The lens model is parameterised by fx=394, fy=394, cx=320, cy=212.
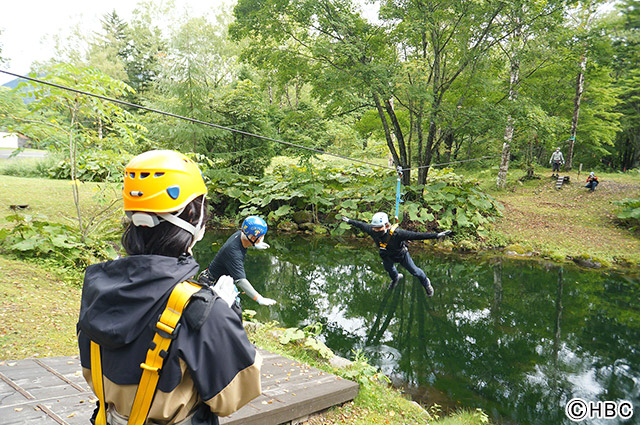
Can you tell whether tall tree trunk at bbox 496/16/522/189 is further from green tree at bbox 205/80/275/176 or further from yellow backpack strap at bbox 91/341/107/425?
yellow backpack strap at bbox 91/341/107/425

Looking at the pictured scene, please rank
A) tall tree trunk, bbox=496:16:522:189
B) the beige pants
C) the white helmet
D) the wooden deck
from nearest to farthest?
the beige pants, the wooden deck, the white helmet, tall tree trunk, bbox=496:16:522:189

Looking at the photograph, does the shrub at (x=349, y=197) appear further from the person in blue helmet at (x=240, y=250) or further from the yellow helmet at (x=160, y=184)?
the yellow helmet at (x=160, y=184)

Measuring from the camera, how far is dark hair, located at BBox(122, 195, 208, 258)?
1.30m

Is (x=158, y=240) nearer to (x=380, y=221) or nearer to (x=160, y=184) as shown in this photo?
(x=160, y=184)

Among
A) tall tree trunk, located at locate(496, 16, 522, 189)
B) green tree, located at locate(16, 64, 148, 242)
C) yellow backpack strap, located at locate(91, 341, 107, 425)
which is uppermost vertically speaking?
tall tree trunk, located at locate(496, 16, 522, 189)

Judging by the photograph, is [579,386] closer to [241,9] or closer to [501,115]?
[501,115]

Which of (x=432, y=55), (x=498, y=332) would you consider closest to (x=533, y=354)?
(x=498, y=332)

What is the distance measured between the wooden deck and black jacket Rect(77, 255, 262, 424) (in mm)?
1530

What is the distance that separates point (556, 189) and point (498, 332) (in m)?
12.5

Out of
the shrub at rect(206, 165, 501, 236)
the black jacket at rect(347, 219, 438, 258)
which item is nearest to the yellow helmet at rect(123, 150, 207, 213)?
the black jacket at rect(347, 219, 438, 258)

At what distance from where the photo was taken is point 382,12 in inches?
455

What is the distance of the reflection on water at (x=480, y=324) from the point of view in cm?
502

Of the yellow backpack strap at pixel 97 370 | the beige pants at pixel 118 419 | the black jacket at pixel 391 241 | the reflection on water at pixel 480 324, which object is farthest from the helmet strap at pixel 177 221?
the black jacket at pixel 391 241

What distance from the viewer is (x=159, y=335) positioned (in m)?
1.15
